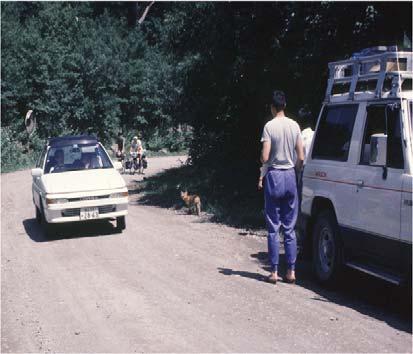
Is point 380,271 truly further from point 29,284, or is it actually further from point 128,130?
point 128,130

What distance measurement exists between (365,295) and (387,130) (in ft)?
6.58

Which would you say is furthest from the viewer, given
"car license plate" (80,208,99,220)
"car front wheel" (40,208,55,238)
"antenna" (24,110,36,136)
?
"antenna" (24,110,36,136)

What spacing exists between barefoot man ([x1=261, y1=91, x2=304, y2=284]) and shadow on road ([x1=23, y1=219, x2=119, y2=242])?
192 inches

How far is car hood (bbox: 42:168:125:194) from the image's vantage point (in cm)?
1055

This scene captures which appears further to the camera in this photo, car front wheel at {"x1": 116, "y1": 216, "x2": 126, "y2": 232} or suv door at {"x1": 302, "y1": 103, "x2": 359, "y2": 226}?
car front wheel at {"x1": 116, "y1": 216, "x2": 126, "y2": 232}

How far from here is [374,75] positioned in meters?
6.23

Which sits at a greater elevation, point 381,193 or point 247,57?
point 247,57

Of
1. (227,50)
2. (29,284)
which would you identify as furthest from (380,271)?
(227,50)

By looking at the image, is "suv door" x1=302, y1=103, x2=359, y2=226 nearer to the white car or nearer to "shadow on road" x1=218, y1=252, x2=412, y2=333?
"shadow on road" x1=218, y1=252, x2=412, y2=333

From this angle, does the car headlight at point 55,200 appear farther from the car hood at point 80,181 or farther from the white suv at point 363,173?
the white suv at point 363,173

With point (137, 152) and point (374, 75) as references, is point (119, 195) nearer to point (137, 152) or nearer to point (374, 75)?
point (374, 75)

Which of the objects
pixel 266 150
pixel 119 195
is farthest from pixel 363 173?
pixel 119 195

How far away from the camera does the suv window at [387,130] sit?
5.73 meters

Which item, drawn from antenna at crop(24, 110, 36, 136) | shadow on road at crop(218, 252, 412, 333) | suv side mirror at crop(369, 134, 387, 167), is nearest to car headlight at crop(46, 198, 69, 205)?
shadow on road at crop(218, 252, 412, 333)
